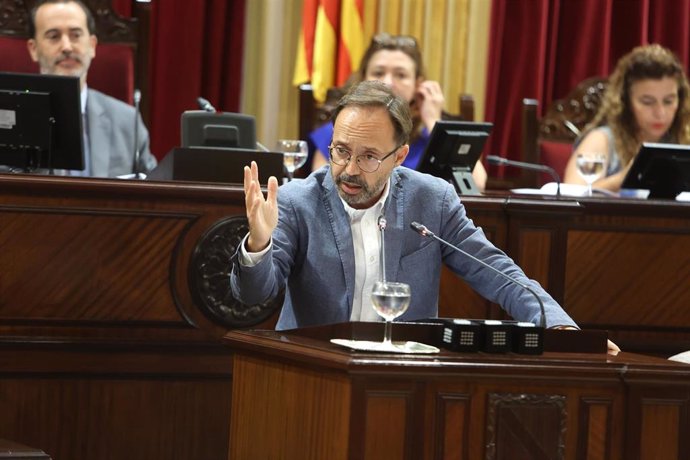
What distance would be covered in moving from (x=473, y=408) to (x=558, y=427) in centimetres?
19

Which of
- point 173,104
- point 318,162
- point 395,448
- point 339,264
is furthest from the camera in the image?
point 173,104

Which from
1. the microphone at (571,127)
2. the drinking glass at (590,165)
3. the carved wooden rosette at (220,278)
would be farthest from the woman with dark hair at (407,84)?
the carved wooden rosette at (220,278)

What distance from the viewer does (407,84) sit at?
5336 millimetres

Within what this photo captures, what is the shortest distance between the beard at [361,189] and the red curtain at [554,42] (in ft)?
11.8

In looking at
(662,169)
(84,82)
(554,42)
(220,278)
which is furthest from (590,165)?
(554,42)

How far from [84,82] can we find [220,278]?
5.04 feet

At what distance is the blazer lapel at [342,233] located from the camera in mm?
3262

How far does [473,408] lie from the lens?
270cm

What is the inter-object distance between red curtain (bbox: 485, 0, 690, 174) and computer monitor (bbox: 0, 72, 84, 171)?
3.08 meters

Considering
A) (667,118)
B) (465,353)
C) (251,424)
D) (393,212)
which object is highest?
(667,118)

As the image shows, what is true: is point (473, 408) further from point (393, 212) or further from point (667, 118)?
point (667, 118)

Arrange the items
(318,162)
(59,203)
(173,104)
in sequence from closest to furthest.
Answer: (59,203)
(318,162)
(173,104)

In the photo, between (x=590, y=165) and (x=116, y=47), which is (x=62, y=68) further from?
(x=590, y=165)

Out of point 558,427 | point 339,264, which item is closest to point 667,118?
point 339,264
